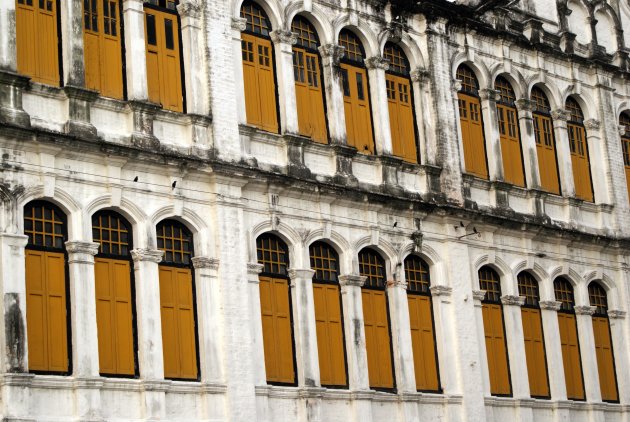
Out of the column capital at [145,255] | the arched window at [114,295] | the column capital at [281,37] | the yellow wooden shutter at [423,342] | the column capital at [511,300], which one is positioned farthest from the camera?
the column capital at [511,300]

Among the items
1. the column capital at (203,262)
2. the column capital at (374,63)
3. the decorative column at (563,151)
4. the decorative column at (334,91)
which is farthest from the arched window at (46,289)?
the decorative column at (563,151)

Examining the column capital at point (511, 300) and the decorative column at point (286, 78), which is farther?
the column capital at point (511, 300)

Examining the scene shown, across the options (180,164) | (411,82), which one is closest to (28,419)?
(180,164)

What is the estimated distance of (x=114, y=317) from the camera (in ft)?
67.6

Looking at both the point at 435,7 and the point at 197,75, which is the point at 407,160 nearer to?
the point at 435,7

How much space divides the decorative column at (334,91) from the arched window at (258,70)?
120 cm

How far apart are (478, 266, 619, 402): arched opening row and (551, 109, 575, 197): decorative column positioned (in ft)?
6.69

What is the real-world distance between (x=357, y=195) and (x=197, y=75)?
3.59 metres

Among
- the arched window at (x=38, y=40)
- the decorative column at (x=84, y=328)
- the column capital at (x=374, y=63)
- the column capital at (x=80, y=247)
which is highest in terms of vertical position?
the column capital at (x=374, y=63)

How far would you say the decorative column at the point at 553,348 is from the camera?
89.3 ft

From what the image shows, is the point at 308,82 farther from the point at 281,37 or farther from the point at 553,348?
the point at 553,348

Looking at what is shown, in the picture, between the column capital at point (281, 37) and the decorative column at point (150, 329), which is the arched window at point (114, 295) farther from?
the column capital at point (281, 37)

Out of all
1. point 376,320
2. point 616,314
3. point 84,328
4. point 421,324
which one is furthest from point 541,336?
point 84,328

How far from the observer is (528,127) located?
28.7 m
